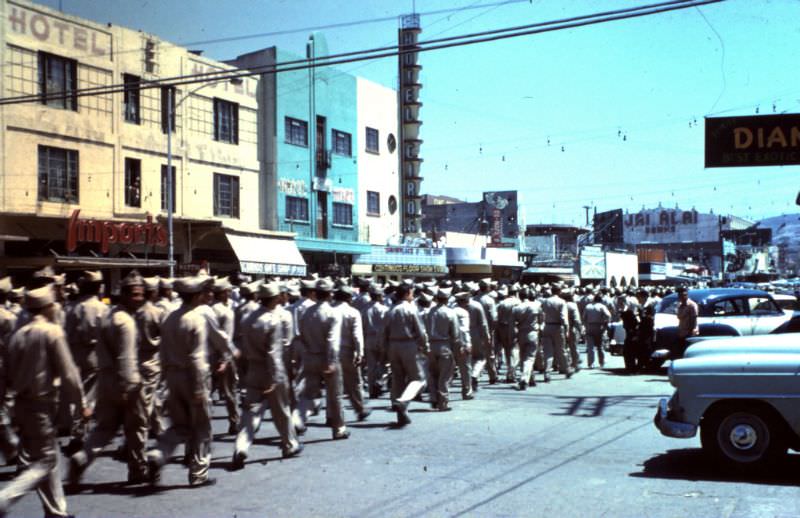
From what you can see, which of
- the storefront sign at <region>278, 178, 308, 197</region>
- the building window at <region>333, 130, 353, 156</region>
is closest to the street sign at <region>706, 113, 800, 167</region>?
the storefront sign at <region>278, 178, 308, 197</region>

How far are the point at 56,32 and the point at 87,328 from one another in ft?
60.3

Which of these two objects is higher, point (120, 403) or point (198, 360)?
point (198, 360)

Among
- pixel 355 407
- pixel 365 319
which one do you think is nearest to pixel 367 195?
pixel 365 319

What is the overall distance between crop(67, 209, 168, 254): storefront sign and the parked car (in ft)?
51.8

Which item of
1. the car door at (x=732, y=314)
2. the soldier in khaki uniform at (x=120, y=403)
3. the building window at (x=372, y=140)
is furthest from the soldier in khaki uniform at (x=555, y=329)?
the building window at (x=372, y=140)

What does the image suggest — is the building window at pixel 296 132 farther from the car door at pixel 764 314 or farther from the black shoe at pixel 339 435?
the black shoe at pixel 339 435

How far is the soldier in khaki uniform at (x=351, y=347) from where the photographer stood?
37.8 ft

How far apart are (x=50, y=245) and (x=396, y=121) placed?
22.8m

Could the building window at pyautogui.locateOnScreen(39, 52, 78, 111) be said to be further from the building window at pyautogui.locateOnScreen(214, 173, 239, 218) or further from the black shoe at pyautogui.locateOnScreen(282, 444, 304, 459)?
the black shoe at pyautogui.locateOnScreen(282, 444, 304, 459)

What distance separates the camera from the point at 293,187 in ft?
120

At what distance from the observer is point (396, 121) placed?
1766 inches

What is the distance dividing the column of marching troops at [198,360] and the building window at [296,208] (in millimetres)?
19822

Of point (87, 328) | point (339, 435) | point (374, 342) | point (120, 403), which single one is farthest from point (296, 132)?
point (120, 403)

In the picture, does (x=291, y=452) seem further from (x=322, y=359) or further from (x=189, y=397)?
(x=189, y=397)
